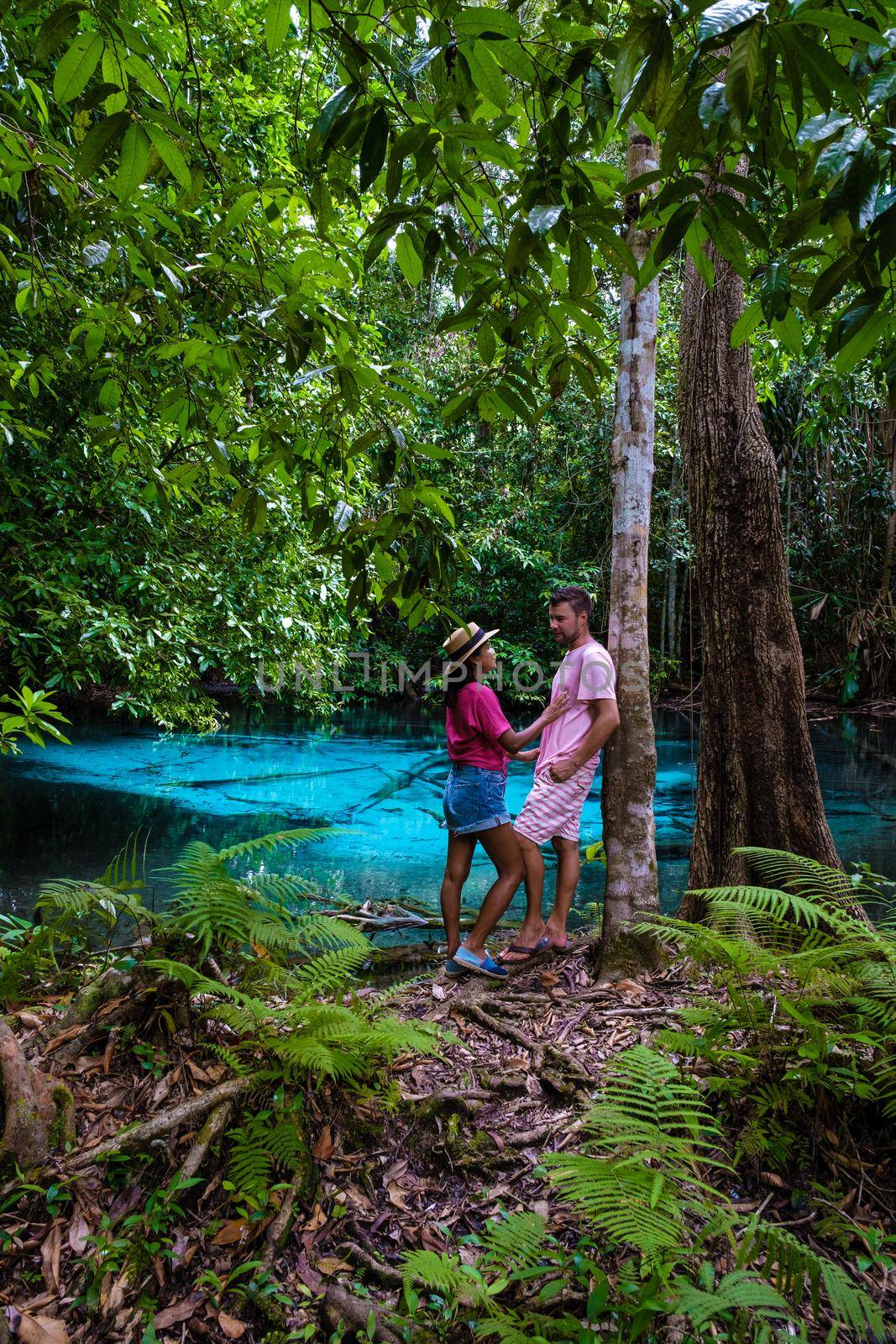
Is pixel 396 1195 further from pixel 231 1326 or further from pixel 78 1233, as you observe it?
pixel 78 1233

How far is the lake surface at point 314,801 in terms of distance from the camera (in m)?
6.94

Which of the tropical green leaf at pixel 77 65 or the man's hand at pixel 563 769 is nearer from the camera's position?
the tropical green leaf at pixel 77 65

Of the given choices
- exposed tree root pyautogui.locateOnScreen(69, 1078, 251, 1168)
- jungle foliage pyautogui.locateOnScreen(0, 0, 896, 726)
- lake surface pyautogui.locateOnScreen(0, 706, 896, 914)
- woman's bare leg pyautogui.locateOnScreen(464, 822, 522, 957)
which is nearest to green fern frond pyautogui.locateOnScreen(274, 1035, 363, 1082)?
exposed tree root pyautogui.locateOnScreen(69, 1078, 251, 1168)

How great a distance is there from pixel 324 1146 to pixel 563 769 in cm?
188

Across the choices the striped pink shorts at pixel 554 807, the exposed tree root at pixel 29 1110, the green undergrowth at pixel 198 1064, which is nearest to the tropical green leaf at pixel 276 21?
the green undergrowth at pixel 198 1064

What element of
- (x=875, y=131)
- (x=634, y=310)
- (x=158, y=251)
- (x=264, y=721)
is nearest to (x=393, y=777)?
(x=264, y=721)

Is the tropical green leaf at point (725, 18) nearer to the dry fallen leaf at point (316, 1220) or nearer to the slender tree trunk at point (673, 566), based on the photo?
the dry fallen leaf at point (316, 1220)

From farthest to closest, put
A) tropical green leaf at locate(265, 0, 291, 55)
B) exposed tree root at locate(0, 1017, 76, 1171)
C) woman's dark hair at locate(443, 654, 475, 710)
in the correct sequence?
woman's dark hair at locate(443, 654, 475, 710)
exposed tree root at locate(0, 1017, 76, 1171)
tropical green leaf at locate(265, 0, 291, 55)

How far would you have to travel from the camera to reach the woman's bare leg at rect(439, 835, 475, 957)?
149 inches

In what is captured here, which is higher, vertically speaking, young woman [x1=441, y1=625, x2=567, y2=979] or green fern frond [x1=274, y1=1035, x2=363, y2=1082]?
young woman [x1=441, y1=625, x2=567, y2=979]

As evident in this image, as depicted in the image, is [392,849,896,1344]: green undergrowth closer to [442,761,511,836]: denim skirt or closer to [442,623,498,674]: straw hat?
[442,761,511,836]: denim skirt

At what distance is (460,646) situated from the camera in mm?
3604

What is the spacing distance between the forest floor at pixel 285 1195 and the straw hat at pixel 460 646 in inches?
64.7

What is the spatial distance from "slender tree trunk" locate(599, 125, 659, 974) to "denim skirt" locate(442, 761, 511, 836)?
494 mm
